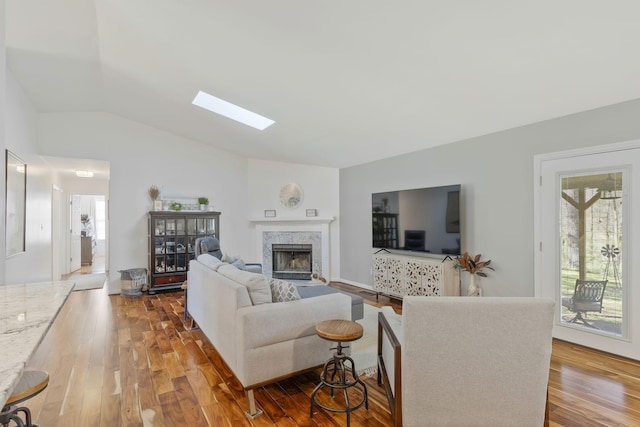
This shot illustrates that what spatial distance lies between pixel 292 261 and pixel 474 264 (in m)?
3.83

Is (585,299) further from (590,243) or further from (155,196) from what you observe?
(155,196)

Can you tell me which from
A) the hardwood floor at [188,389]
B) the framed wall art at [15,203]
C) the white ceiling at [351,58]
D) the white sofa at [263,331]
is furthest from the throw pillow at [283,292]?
the framed wall art at [15,203]

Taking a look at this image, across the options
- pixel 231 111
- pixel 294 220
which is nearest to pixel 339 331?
pixel 231 111

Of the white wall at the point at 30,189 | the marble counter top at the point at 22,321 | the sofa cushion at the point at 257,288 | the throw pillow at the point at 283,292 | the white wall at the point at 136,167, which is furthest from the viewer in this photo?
the white wall at the point at 136,167

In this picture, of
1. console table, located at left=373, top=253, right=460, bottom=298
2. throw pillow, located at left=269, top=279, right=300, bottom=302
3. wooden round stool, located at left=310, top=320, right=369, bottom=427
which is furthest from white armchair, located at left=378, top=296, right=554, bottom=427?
console table, located at left=373, top=253, right=460, bottom=298

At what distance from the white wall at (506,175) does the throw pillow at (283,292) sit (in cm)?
261

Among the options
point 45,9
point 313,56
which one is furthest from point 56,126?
point 313,56

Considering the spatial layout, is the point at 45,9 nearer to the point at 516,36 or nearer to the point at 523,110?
the point at 516,36

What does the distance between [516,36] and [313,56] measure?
1548 millimetres

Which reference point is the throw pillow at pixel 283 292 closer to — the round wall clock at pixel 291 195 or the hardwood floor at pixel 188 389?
the hardwood floor at pixel 188 389

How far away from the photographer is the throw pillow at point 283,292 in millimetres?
2529

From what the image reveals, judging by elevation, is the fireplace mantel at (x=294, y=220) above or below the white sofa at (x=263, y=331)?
above

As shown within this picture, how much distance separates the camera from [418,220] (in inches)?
181

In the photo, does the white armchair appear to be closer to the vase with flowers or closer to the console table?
the vase with flowers
